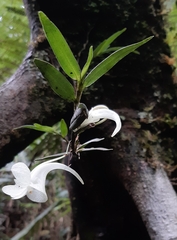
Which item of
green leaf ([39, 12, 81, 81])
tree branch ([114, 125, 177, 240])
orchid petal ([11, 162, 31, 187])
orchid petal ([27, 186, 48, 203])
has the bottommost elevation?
orchid petal ([27, 186, 48, 203])

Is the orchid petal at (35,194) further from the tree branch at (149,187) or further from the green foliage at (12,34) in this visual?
the green foliage at (12,34)

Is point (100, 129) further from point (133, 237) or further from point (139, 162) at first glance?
point (133, 237)

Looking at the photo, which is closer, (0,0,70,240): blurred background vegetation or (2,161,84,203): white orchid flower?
(2,161,84,203): white orchid flower

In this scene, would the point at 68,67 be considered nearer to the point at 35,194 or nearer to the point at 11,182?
the point at 35,194

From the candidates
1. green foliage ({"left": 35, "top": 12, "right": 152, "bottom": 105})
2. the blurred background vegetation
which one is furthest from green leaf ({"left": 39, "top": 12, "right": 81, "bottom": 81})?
the blurred background vegetation

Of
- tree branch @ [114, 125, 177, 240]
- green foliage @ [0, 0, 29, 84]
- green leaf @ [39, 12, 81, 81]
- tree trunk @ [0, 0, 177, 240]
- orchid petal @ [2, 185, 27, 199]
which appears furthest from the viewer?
green foliage @ [0, 0, 29, 84]

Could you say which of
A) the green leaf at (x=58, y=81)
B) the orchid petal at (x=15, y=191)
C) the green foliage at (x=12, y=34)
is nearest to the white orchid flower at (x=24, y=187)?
the orchid petal at (x=15, y=191)

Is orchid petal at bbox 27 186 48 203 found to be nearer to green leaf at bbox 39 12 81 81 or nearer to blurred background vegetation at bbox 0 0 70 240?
green leaf at bbox 39 12 81 81

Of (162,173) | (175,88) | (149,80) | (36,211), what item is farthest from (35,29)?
(36,211)
